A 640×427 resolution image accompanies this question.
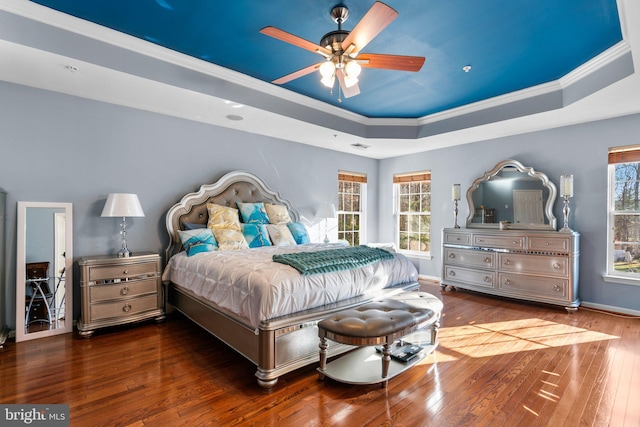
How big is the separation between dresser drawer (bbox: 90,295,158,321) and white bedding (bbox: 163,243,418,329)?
1.20 ft

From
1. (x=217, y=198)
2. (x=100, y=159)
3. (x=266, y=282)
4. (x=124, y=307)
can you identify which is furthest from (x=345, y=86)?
(x=124, y=307)

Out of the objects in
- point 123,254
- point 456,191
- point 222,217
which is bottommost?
point 123,254

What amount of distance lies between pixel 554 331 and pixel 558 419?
1.73 metres

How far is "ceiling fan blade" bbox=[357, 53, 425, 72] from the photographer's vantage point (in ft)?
7.39

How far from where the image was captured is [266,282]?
2264 millimetres

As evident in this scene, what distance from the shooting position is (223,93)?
3.38 meters

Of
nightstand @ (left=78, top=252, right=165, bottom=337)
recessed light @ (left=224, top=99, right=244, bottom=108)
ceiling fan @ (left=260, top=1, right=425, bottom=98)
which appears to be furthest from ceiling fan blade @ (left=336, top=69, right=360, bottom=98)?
nightstand @ (left=78, top=252, right=165, bottom=337)

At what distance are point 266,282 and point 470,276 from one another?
366 centimetres

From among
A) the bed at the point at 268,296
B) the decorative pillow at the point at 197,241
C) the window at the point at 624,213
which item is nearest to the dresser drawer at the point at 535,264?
the window at the point at 624,213

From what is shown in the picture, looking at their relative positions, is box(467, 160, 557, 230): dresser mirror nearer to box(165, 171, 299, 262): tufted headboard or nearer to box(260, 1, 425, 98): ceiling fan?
box(165, 171, 299, 262): tufted headboard

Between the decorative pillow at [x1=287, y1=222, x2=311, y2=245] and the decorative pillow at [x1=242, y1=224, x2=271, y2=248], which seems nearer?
the decorative pillow at [x1=242, y1=224, x2=271, y2=248]

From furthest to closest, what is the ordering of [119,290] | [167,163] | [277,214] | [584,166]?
1. [277,214]
2. [584,166]
3. [167,163]
4. [119,290]

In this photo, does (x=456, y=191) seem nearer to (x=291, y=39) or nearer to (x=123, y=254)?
(x=291, y=39)

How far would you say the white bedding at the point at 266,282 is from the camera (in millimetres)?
2273
